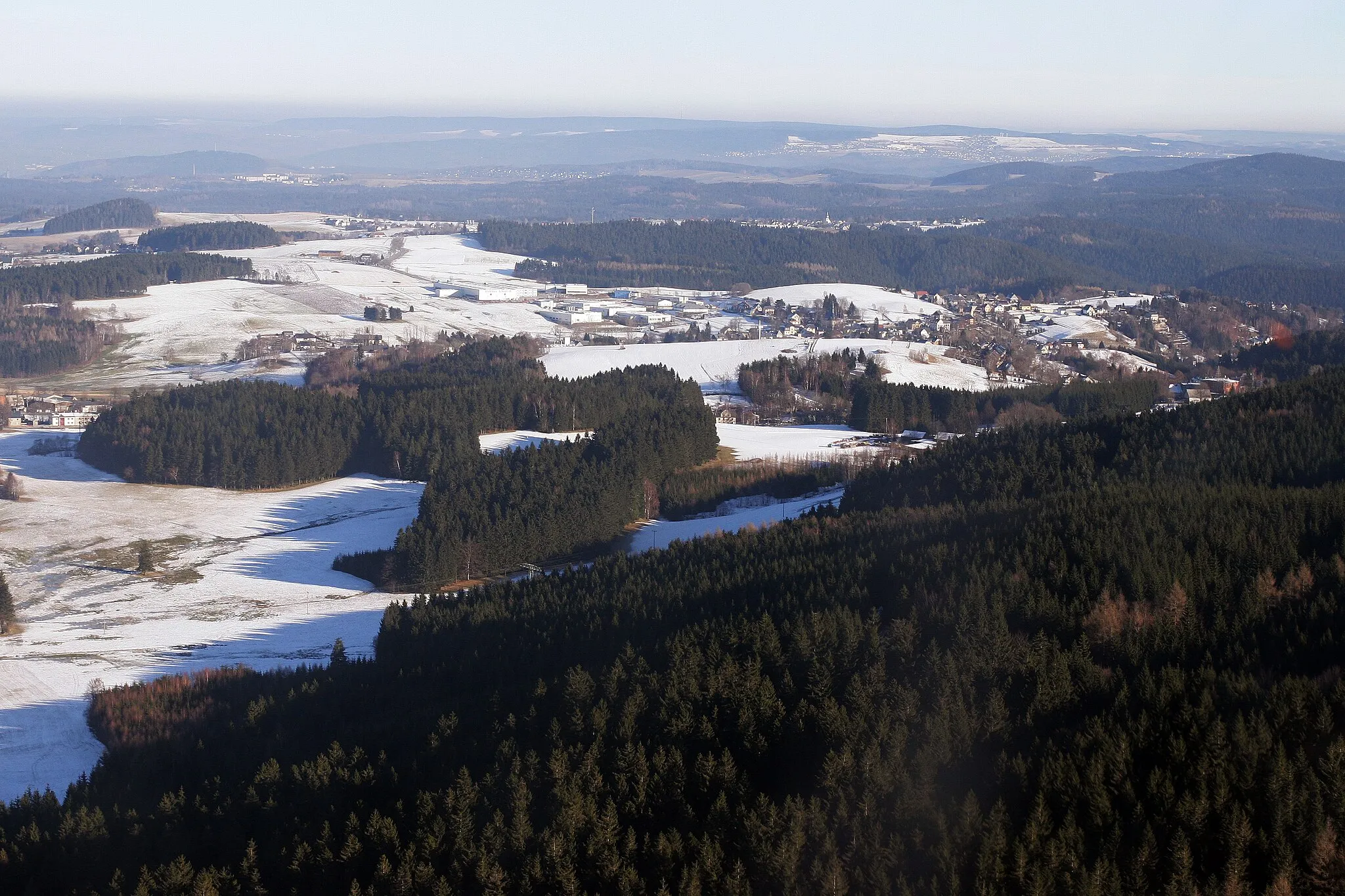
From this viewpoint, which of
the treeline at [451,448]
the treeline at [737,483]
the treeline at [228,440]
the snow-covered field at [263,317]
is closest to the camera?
the treeline at [451,448]

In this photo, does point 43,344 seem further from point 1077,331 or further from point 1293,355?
point 1293,355

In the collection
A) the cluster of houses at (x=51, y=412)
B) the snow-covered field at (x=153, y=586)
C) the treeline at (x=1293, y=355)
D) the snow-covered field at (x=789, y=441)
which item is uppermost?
the treeline at (x=1293, y=355)

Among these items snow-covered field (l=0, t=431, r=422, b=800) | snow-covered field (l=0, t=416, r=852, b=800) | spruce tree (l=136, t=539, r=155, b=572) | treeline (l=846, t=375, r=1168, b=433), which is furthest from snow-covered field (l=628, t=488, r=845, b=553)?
treeline (l=846, t=375, r=1168, b=433)

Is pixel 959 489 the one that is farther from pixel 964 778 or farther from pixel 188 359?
pixel 188 359

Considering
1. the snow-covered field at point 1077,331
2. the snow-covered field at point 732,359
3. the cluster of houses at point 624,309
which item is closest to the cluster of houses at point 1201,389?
the snow-covered field at point 732,359

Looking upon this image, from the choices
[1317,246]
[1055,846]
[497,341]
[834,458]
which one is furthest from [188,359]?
[1317,246]

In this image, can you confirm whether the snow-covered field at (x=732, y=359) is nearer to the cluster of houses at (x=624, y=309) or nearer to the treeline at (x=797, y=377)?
the treeline at (x=797, y=377)
